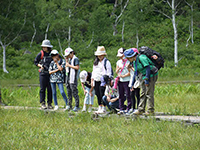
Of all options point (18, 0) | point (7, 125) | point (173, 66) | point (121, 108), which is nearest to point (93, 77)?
point (121, 108)

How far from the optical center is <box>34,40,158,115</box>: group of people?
6.16 meters

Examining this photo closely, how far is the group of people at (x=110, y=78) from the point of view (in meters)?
6.16

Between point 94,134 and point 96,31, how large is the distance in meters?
27.3

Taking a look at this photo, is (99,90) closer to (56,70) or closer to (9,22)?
(56,70)

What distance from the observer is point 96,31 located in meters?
31.7

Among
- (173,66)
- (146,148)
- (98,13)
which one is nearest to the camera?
(146,148)

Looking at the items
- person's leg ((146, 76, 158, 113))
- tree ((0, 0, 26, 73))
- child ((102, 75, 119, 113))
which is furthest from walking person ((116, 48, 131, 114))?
tree ((0, 0, 26, 73))

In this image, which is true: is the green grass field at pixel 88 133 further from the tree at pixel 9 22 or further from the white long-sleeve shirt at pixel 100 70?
the tree at pixel 9 22

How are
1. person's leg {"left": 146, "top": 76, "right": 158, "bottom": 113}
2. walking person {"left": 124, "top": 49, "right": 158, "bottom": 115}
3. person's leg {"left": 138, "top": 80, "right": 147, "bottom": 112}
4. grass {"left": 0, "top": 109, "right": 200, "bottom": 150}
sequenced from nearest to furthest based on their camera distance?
grass {"left": 0, "top": 109, "right": 200, "bottom": 150}, walking person {"left": 124, "top": 49, "right": 158, "bottom": 115}, person's leg {"left": 146, "top": 76, "right": 158, "bottom": 113}, person's leg {"left": 138, "top": 80, "right": 147, "bottom": 112}

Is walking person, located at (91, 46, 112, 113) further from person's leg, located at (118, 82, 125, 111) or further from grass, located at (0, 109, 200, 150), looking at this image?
grass, located at (0, 109, 200, 150)

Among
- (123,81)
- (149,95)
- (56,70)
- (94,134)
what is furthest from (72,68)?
(94,134)

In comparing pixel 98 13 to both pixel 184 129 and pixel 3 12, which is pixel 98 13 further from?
pixel 184 129

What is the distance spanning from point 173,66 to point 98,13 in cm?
1092

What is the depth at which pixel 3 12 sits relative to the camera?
1077 inches
